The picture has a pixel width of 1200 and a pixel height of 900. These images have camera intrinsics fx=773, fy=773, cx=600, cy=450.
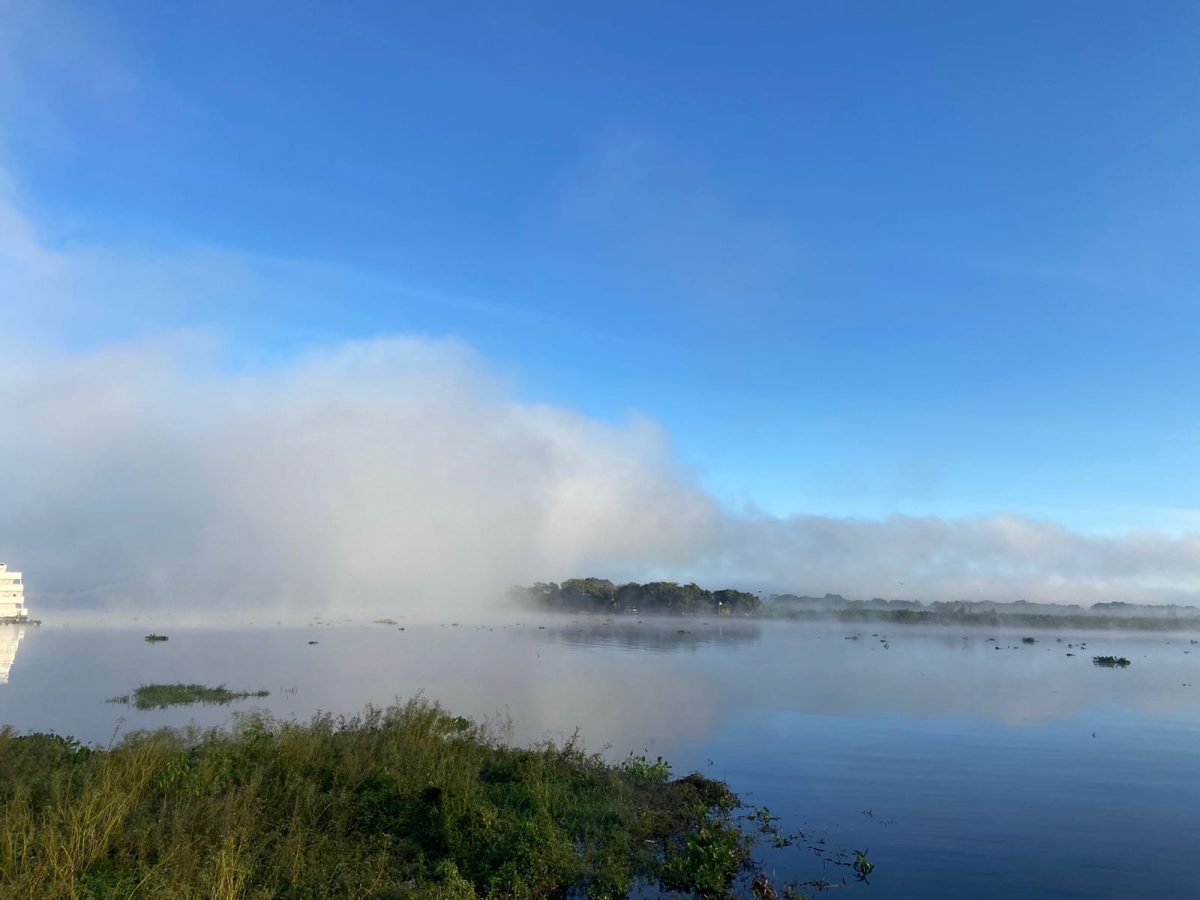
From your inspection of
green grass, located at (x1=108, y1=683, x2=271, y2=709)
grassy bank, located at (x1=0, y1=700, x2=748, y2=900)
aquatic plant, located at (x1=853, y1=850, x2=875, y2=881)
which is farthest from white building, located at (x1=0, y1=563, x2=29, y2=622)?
aquatic plant, located at (x1=853, y1=850, x2=875, y2=881)

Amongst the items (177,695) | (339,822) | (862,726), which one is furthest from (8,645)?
(862,726)

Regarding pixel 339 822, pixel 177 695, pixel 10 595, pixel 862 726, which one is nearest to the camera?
pixel 339 822

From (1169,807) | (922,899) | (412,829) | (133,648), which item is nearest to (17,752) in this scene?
(412,829)

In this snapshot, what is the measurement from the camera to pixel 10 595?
88688mm

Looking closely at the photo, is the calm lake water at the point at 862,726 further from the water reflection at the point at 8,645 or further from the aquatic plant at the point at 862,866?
the water reflection at the point at 8,645

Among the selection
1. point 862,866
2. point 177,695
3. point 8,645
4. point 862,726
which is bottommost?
point 8,645

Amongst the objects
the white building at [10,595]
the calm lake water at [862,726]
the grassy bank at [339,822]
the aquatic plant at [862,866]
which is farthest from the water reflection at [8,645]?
the aquatic plant at [862,866]

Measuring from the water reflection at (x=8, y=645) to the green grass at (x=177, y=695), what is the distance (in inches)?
361

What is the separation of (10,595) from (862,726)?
98789 mm

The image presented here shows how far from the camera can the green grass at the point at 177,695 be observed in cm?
2969

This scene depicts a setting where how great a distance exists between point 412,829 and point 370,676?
30.5m

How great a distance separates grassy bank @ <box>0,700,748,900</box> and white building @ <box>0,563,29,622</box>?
3513 inches

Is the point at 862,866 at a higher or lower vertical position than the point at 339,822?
lower

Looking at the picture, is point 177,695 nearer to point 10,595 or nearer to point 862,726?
point 862,726
